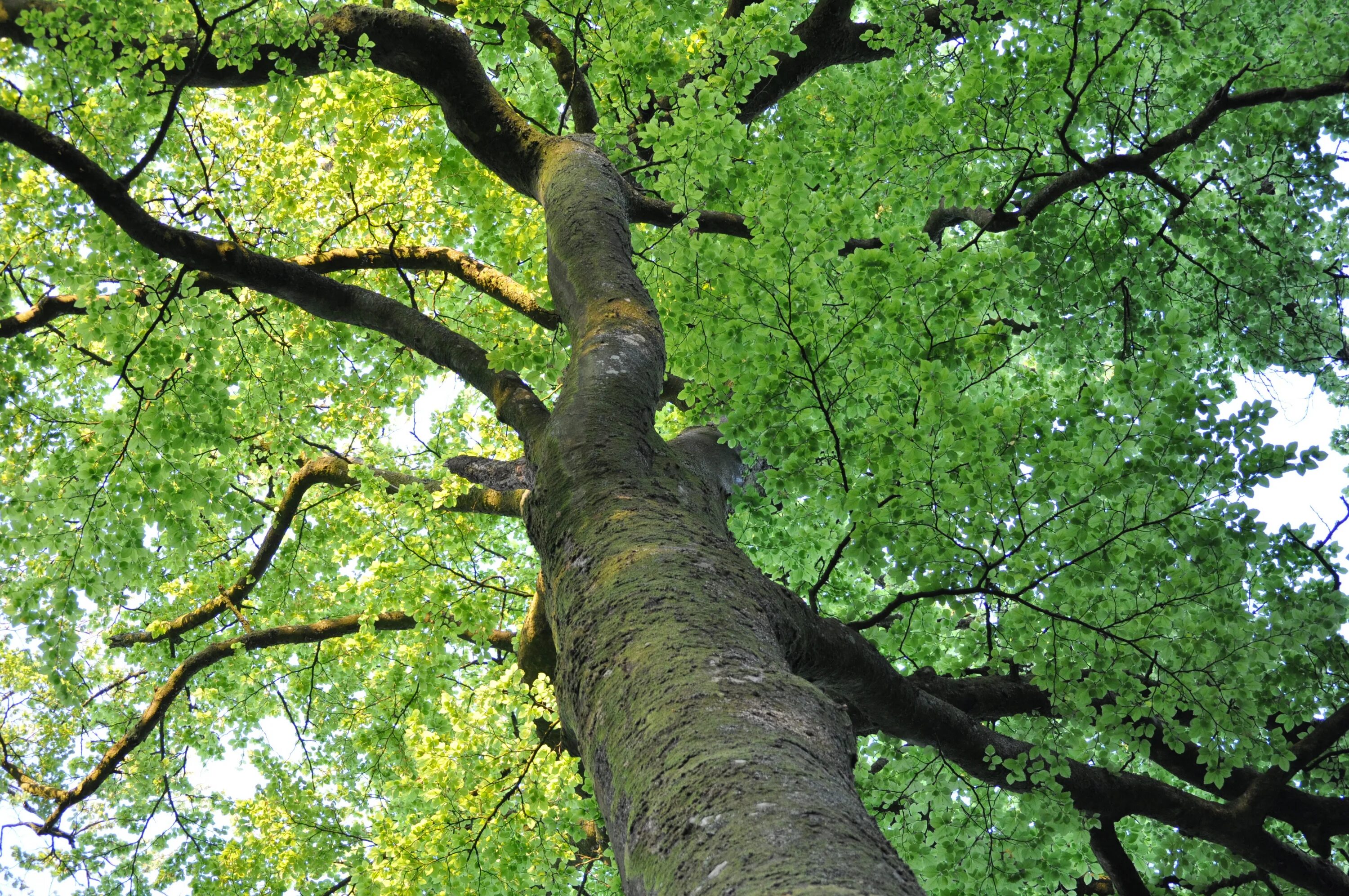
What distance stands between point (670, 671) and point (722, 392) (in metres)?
3.77

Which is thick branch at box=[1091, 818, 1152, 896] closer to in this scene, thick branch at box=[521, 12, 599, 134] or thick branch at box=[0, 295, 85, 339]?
thick branch at box=[521, 12, 599, 134]

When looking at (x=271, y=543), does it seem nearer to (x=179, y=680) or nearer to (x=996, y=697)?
(x=179, y=680)

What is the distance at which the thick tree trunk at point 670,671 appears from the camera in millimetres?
1612

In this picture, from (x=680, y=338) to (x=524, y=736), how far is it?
351cm

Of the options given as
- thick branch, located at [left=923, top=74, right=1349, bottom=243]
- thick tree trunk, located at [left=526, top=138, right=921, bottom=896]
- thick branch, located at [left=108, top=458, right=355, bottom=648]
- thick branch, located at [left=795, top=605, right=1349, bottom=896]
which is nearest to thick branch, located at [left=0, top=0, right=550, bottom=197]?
thick tree trunk, located at [left=526, top=138, right=921, bottom=896]

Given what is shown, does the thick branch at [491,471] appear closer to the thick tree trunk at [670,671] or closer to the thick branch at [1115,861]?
the thick tree trunk at [670,671]

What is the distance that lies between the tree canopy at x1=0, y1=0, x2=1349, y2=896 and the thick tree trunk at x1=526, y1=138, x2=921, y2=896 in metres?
0.07

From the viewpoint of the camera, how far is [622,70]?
278 inches

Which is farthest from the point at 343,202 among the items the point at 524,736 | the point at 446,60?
the point at 524,736

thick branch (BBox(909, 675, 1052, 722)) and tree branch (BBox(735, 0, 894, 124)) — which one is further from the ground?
tree branch (BBox(735, 0, 894, 124))

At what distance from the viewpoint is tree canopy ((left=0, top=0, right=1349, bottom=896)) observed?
456 cm

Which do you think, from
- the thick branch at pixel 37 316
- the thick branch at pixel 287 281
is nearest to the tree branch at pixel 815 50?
the thick branch at pixel 287 281

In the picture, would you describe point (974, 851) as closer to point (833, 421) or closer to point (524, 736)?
point (833, 421)

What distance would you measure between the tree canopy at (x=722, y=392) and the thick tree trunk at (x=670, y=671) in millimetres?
72
